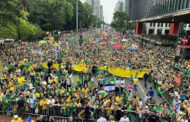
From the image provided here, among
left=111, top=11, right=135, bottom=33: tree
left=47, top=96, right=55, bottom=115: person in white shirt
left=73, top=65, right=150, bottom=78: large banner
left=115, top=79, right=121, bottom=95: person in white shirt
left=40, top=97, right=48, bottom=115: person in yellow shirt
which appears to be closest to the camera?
left=47, top=96, right=55, bottom=115: person in white shirt

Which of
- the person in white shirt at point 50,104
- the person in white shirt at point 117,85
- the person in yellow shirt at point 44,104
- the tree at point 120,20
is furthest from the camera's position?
the tree at point 120,20

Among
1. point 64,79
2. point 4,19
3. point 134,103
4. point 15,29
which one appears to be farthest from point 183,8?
point 15,29

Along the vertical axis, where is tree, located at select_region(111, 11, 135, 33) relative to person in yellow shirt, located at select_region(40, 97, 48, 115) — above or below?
above

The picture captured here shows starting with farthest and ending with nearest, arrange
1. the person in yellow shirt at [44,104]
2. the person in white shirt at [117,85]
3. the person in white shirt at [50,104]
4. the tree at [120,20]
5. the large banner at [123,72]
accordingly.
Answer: the tree at [120,20], the large banner at [123,72], the person in white shirt at [117,85], the person in yellow shirt at [44,104], the person in white shirt at [50,104]

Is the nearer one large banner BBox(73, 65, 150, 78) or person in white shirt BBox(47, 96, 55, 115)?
person in white shirt BBox(47, 96, 55, 115)

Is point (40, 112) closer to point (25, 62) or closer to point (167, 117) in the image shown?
point (167, 117)

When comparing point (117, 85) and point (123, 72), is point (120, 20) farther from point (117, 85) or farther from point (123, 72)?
point (117, 85)

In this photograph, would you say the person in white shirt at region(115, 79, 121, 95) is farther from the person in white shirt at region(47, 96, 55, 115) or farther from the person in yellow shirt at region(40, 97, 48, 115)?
the person in yellow shirt at region(40, 97, 48, 115)

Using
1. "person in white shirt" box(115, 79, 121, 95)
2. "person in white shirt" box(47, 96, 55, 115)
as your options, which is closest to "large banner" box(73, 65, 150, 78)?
"person in white shirt" box(115, 79, 121, 95)

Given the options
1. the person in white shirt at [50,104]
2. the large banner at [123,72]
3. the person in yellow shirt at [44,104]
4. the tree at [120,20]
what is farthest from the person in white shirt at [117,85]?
the tree at [120,20]

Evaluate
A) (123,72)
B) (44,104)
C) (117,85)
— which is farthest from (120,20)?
(44,104)

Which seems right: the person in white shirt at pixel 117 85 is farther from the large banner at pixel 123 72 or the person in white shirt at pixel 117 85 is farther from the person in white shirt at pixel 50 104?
the person in white shirt at pixel 50 104
